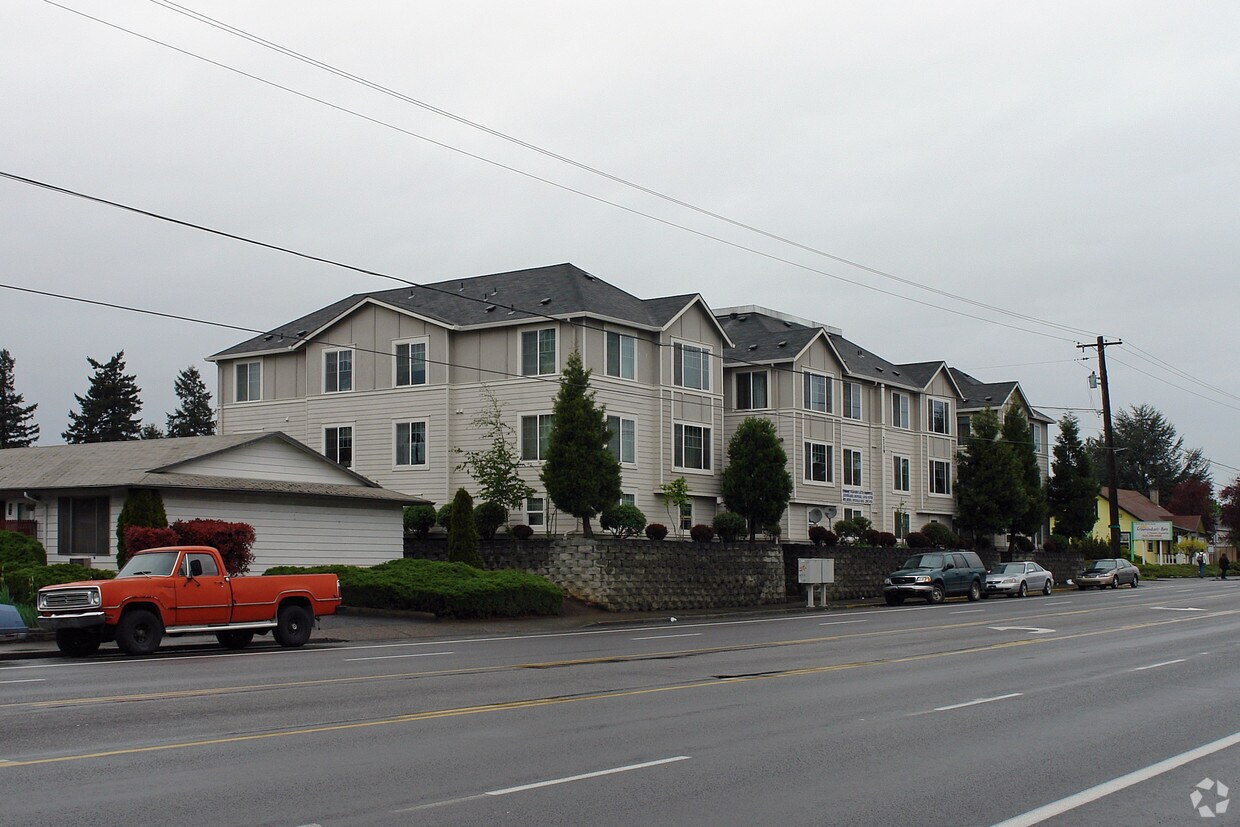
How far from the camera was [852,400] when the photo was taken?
187ft

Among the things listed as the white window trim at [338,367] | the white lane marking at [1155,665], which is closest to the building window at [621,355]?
the white window trim at [338,367]

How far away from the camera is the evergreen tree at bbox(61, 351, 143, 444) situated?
3374 inches

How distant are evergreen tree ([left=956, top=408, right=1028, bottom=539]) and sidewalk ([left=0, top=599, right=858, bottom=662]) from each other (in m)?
26.2

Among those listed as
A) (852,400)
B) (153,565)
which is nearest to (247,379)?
(852,400)

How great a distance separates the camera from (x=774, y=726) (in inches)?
489

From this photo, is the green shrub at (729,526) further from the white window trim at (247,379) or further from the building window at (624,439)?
the white window trim at (247,379)

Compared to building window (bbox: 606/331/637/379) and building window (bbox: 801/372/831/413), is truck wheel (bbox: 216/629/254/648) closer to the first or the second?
building window (bbox: 606/331/637/379)

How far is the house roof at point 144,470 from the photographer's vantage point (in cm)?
3185

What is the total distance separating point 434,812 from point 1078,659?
48.9 ft

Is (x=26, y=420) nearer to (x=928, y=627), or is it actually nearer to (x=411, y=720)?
(x=928, y=627)

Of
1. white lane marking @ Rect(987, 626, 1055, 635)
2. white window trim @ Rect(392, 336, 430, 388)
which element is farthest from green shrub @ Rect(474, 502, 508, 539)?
white lane marking @ Rect(987, 626, 1055, 635)

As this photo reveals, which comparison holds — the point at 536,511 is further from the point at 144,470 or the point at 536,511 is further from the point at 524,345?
the point at 144,470

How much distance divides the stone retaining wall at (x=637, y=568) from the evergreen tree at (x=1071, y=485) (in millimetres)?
34394

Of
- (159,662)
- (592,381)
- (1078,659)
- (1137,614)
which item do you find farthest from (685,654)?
(592,381)
